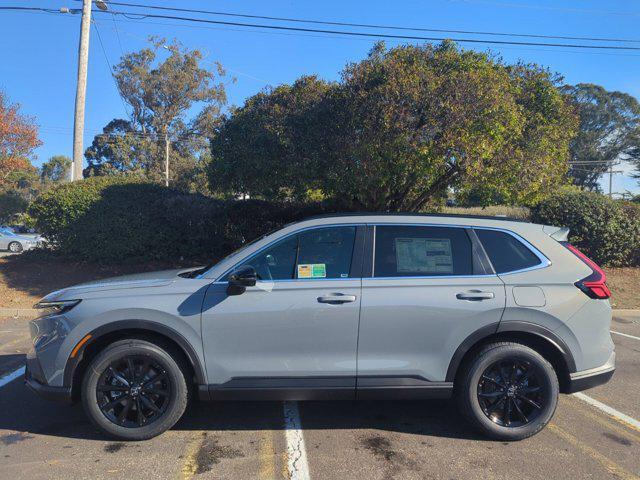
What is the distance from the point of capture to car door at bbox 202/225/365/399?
368 centimetres

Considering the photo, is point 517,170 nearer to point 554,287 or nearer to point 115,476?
point 554,287

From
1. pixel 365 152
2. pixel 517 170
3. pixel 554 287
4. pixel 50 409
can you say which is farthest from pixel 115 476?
pixel 517 170

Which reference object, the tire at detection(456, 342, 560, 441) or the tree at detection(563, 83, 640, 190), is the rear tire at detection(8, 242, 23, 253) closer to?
the tire at detection(456, 342, 560, 441)

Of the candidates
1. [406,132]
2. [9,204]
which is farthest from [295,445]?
[9,204]

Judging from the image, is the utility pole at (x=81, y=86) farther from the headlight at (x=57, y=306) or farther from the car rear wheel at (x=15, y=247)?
the car rear wheel at (x=15, y=247)

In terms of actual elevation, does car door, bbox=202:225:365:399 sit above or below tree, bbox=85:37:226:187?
below

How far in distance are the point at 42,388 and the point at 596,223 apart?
1280 cm

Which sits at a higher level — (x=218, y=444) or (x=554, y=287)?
(x=554, y=287)

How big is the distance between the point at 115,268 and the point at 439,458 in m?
9.18

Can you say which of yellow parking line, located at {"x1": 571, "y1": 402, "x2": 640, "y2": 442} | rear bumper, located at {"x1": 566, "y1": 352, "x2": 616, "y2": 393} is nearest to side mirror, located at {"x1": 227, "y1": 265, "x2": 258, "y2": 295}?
rear bumper, located at {"x1": 566, "y1": 352, "x2": 616, "y2": 393}

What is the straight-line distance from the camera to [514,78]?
10.1 m

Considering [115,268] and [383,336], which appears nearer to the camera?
[383,336]

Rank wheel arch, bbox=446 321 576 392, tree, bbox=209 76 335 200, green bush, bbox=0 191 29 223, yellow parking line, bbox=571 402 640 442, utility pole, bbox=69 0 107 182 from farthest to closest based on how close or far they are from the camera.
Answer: green bush, bbox=0 191 29 223, utility pole, bbox=69 0 107 182, tree, bbox=209 76 335 200, yellow parking line, bbox=571 402 640 442, wheel arch, bbox=446 321 576 392

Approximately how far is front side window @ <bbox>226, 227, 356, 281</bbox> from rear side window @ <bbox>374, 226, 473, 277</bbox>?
10.6 inches
